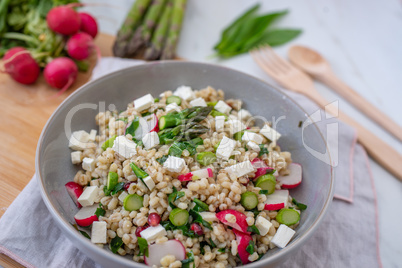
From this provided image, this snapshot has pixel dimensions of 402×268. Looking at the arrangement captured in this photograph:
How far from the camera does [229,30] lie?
142 inches

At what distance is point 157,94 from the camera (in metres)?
2.60

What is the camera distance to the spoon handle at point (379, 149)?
264cm

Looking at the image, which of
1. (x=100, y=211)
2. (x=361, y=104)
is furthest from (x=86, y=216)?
(x=361, y=104)

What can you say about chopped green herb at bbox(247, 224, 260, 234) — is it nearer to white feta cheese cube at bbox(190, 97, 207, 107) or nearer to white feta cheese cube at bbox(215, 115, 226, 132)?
white feta cheese cube at bbox(215, 115, 226, 132)

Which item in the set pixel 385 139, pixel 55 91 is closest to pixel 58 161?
pixel 55 91

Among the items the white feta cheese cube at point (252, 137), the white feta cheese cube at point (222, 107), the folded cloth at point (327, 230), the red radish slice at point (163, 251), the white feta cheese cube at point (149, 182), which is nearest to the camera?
the red radish slice at point (163, 251)

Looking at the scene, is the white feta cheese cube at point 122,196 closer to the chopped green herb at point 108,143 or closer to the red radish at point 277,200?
the chopped green herb at point 108,143

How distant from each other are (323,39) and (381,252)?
7.49 feet

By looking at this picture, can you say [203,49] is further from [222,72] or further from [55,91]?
[55,91]

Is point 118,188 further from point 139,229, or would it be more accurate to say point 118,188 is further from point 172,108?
point 172,108

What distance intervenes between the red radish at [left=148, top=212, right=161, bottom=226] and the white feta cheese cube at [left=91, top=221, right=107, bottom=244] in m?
0.23

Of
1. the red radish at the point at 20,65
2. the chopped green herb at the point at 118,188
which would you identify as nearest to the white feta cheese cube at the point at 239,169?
the chopped green herb at the point at 118,188

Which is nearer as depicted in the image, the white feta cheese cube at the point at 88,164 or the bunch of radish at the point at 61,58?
the white feta cheese cube at the point at 88,164

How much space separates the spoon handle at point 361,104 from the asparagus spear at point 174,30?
1.37 m
